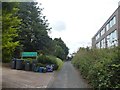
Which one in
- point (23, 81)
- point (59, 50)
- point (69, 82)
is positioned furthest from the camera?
point (59, 50)

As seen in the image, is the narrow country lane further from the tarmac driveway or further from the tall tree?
the tall tree

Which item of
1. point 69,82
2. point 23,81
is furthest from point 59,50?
point 23,81

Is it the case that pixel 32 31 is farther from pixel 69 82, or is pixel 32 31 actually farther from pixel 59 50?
pixel 59 50

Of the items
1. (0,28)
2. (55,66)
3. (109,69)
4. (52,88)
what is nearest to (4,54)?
(0,28)

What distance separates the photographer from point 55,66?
106ft

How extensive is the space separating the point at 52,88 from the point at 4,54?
3.69m

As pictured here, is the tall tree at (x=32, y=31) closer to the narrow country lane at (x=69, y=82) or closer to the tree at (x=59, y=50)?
the tree at (x=59, y=50)

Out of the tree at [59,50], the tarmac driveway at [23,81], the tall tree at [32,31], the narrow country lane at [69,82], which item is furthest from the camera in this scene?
the tree at [59,50]

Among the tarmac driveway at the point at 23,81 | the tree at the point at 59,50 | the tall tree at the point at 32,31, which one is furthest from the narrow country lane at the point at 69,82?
the tree at the point at 59,50

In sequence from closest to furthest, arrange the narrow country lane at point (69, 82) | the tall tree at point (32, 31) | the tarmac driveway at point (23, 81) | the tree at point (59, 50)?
the tarmac driveway at point (23, 81)
the narrow country lane at point (69, 82)
the tall tree at point (32, 31)
the tree at point (59, 50)

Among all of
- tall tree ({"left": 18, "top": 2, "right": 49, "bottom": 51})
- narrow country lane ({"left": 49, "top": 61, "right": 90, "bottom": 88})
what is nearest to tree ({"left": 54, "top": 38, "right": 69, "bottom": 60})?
tall tree ({"left": 18, "top": 2, "right": 49, "bottom": 51})

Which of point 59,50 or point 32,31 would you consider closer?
point 32,31

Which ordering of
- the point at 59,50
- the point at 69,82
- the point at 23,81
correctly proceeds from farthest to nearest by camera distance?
the point at 59,50, the point at 69,82, the point at 23,81

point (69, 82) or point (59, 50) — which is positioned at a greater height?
point (59, 50)
